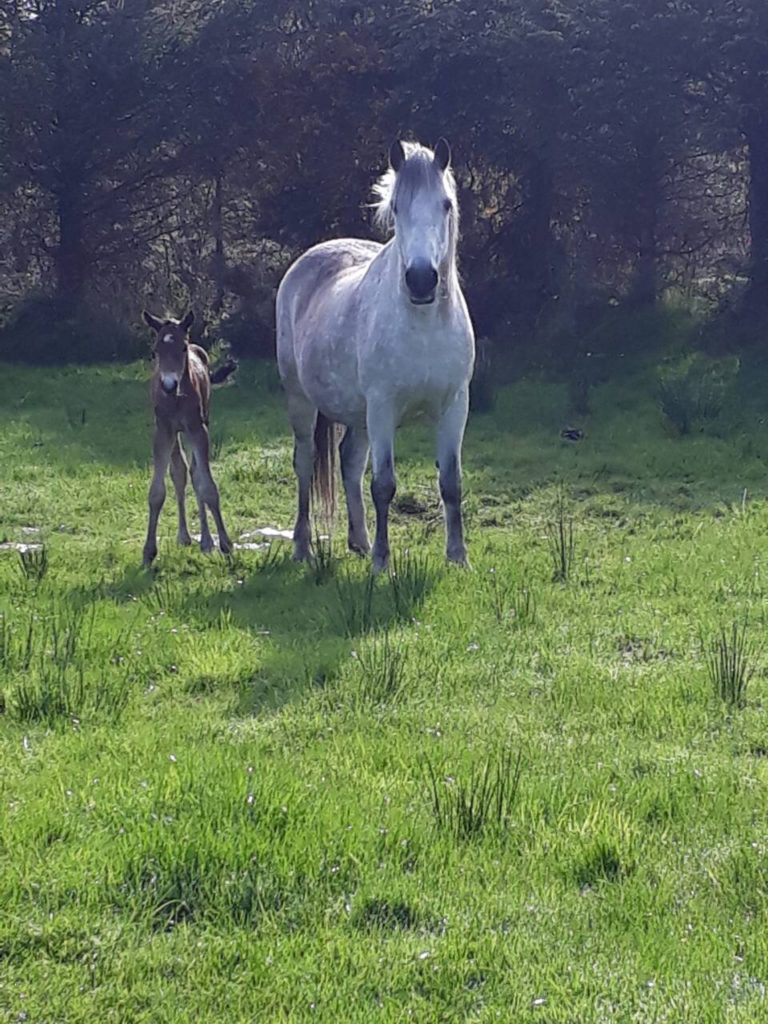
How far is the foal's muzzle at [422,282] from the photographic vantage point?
6.39m

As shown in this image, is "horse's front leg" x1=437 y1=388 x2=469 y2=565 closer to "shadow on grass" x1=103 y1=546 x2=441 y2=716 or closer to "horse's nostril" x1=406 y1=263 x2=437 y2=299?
"shadow on grass" x1=103 y1=546 x2=441 y2=716

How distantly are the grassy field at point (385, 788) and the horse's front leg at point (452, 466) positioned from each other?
257 millimetres

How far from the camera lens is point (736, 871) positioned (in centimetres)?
326

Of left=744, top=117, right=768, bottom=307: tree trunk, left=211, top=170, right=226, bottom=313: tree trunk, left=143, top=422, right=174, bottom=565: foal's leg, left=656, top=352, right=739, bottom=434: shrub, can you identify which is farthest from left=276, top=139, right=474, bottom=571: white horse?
left=211, top=170, right=226, bottom=313: tree trunk

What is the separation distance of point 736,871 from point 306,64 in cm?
1644

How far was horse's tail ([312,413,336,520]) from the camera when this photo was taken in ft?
28.6

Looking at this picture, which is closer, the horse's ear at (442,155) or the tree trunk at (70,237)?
the horse's ear at (442,155)

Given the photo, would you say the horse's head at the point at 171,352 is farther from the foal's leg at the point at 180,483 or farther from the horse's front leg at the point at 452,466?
the horse's front leg at the point at 452,466

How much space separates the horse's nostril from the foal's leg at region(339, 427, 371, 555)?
218cm

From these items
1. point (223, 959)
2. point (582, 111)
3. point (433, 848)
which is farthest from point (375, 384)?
point (582, 111)

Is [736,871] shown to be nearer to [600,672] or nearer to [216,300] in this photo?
[600,672]

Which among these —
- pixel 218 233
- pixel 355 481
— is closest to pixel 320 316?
pixel 355 481

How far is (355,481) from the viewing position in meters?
8.59

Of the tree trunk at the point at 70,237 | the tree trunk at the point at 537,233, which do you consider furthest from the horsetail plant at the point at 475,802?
the tree trunk at the point at 70,237
